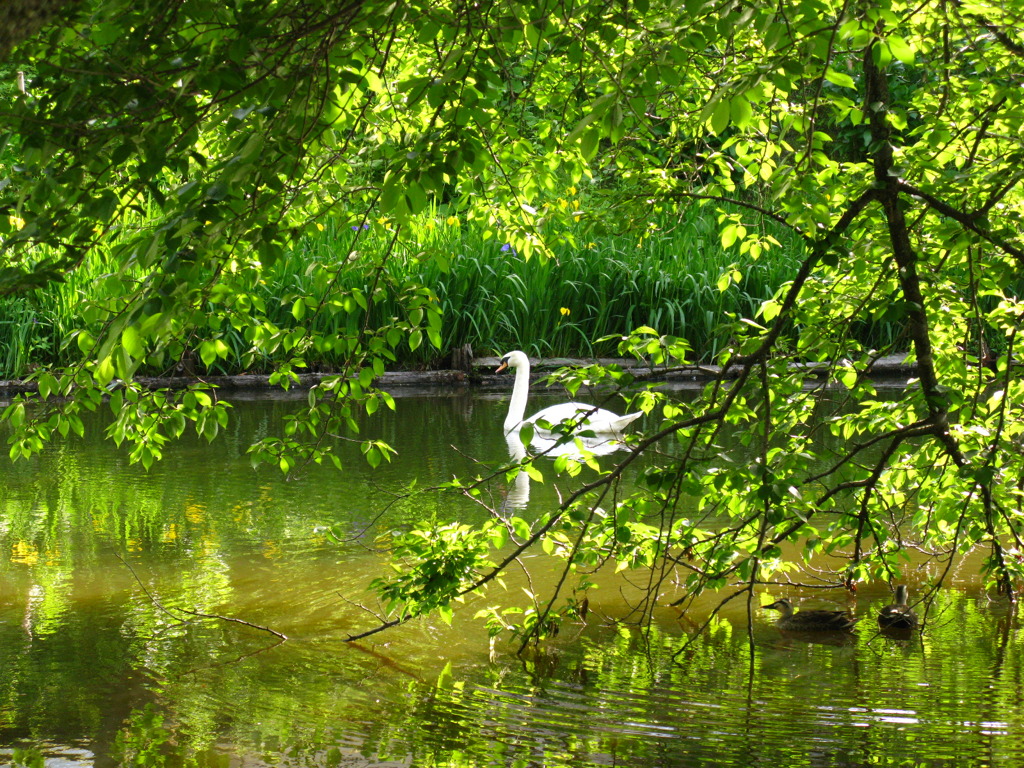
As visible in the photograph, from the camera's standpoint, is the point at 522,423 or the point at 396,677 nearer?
the point at 396,677

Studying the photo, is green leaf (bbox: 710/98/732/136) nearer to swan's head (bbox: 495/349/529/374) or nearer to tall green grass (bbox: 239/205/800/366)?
swan's head (bbox: 495/349/529/374)

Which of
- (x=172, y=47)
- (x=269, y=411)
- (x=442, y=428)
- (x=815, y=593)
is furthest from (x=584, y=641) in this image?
(x=269, y=411)

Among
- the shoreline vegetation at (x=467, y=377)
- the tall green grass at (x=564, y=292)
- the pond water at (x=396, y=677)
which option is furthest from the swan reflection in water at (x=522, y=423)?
the pond water at (x=396, y=677)

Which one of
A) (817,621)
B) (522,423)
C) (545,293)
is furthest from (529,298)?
(817,621)

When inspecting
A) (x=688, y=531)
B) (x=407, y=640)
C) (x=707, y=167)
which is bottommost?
(x=407, y=640)

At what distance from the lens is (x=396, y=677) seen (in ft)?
11.2

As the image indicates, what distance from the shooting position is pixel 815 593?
4477 mm

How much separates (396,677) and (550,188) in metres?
1.72

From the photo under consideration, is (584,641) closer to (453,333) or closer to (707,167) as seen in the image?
(707,167)

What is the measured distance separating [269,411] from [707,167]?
6164 millimetres

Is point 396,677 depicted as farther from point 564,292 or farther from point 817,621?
point 564,292

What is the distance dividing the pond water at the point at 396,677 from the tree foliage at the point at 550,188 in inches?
13.1

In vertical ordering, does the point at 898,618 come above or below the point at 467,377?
below

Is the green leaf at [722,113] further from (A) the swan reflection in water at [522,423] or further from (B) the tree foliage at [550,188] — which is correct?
(A) the swan reflection in water at [522,423]
